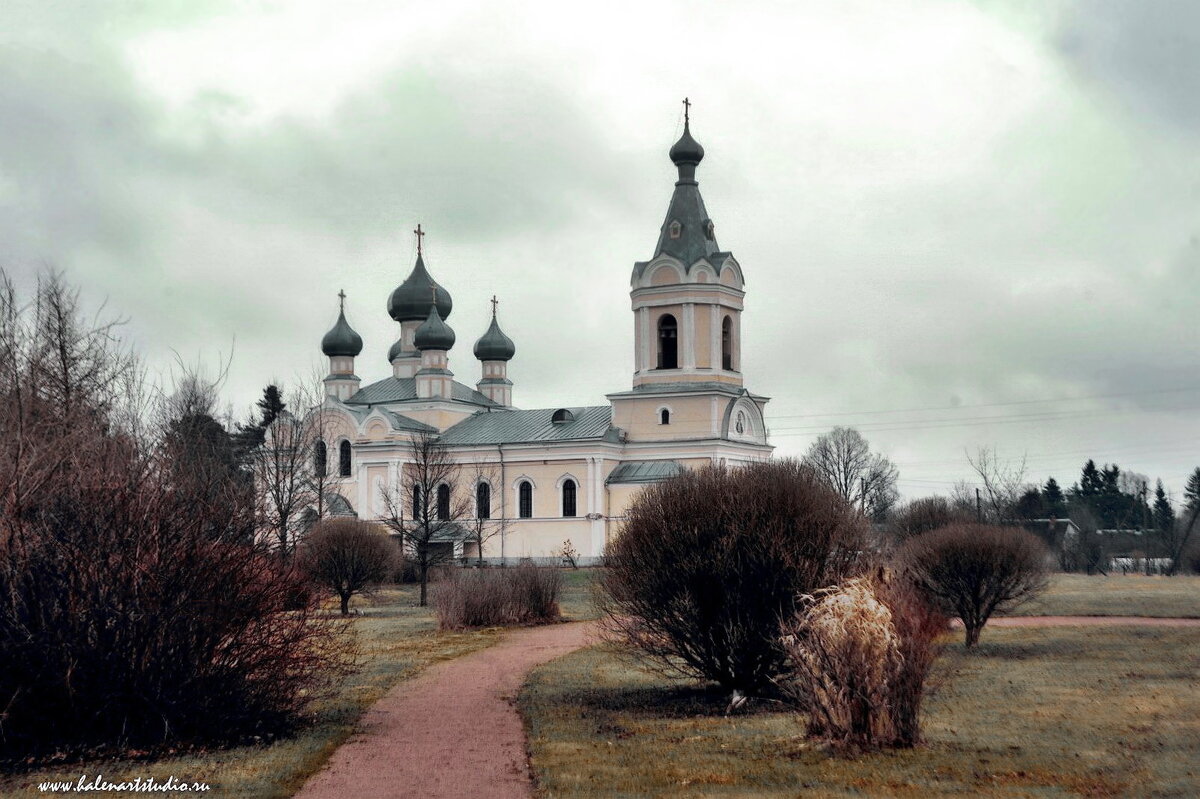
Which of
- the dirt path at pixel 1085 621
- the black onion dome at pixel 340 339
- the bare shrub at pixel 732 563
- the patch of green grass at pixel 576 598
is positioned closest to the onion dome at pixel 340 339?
the black onion dome at pixel 340 339

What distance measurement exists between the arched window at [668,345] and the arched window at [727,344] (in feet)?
6.28

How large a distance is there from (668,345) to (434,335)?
1235cm

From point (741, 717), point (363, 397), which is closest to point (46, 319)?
point (741, 717)

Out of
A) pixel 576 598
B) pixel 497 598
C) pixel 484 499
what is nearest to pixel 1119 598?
pixel 576 598

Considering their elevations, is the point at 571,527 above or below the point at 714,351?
below

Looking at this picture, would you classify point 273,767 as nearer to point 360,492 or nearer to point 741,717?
point 741,717

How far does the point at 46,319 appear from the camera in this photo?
84.8 ft

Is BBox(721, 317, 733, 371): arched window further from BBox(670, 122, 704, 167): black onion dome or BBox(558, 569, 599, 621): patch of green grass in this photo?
BBox(558, 569, 599, 621): patch of green grass

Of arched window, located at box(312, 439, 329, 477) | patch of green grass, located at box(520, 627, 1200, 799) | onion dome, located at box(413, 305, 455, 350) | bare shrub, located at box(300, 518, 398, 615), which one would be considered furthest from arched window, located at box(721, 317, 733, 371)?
patch of green grass, located at box(520, 627, 1200, 799)

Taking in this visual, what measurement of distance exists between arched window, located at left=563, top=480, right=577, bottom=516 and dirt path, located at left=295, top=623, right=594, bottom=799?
35.8 metres

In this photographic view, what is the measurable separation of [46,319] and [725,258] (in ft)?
102

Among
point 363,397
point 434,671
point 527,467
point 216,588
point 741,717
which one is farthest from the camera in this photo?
point 363,397

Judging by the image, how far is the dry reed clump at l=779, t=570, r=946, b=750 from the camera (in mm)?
12070

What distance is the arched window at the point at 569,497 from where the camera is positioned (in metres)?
55.7
